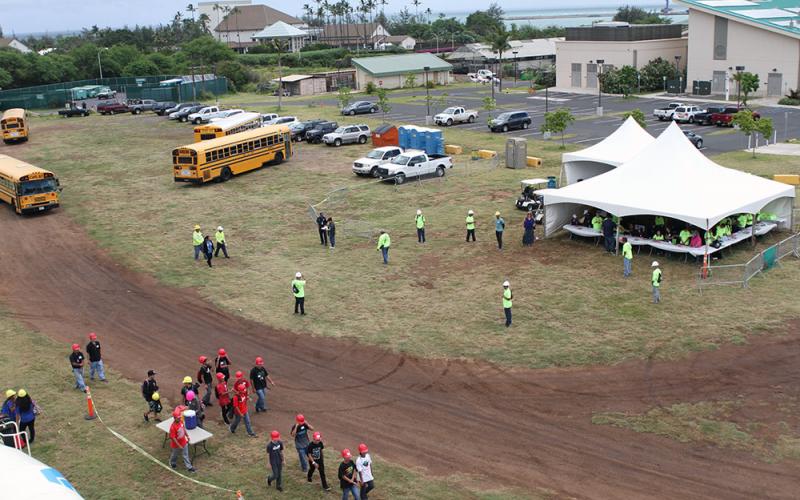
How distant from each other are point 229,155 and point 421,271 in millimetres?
21164

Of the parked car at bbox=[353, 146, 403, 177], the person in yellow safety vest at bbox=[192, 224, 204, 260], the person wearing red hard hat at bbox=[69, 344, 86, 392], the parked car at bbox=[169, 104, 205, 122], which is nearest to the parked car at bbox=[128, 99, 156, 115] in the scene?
the parked car at bbox=[169, 104, 205, 122]

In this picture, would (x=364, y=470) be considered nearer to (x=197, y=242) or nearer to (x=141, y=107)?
(x=197, y=242)

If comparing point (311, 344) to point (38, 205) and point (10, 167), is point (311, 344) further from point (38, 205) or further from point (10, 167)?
point (10, 167)

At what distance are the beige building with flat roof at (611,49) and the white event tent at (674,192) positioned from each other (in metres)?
57.7

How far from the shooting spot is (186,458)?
17000 millimetres

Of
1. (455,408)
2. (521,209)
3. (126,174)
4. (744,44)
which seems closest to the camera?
(455,408)

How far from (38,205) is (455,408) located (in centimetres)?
2998

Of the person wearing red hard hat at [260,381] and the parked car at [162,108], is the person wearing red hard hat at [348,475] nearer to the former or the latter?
the person wearing red hard hat at [260,381]

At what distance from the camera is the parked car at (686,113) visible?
61.8 m

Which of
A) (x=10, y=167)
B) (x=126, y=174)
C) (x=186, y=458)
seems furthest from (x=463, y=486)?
(x=126, y=174)

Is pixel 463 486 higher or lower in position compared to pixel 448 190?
lower

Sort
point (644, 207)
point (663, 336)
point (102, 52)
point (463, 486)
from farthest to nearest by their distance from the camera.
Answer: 1. point (102, 52)
2. point (644, 207)
3. point (663, 336)
4. point (463, 486)

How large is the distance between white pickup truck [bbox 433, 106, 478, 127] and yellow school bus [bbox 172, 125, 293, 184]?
17533mm

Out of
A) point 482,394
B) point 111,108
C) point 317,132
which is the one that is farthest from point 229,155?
point 111,108
